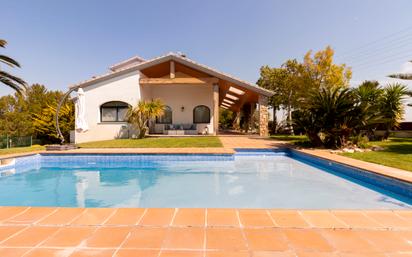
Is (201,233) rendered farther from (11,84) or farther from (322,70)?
(322,70)

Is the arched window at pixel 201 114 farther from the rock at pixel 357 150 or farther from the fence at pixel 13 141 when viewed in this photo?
the fence at pixel 13 141

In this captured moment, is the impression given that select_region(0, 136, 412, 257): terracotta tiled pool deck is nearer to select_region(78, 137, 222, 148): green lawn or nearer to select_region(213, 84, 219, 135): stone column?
select_region(78, 137, 222, 148): green lawn

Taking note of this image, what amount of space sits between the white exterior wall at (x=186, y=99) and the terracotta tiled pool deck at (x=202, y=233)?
15.6m

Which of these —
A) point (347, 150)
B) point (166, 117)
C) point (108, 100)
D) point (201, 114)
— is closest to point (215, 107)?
point (201, 114)

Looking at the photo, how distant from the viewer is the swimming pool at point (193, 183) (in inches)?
193

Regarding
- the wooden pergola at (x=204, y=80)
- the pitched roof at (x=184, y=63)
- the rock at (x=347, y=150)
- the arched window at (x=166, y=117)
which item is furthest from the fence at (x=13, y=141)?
the rock at (x=347, y=150)

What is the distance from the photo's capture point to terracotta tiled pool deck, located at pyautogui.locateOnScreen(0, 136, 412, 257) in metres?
2.39

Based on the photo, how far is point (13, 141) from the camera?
14.9 m

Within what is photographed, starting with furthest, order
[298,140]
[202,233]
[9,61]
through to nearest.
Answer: [298,140] < [9,61] < [202,233]

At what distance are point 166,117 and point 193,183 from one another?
1344 centimetres

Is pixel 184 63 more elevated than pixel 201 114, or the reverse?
pixel 184 63

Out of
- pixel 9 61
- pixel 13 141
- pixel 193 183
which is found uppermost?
pixel 9 61

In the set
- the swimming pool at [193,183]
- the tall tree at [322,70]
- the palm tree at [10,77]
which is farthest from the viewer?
the tall tree at [322,70]

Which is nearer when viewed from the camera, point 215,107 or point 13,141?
point 13,141
